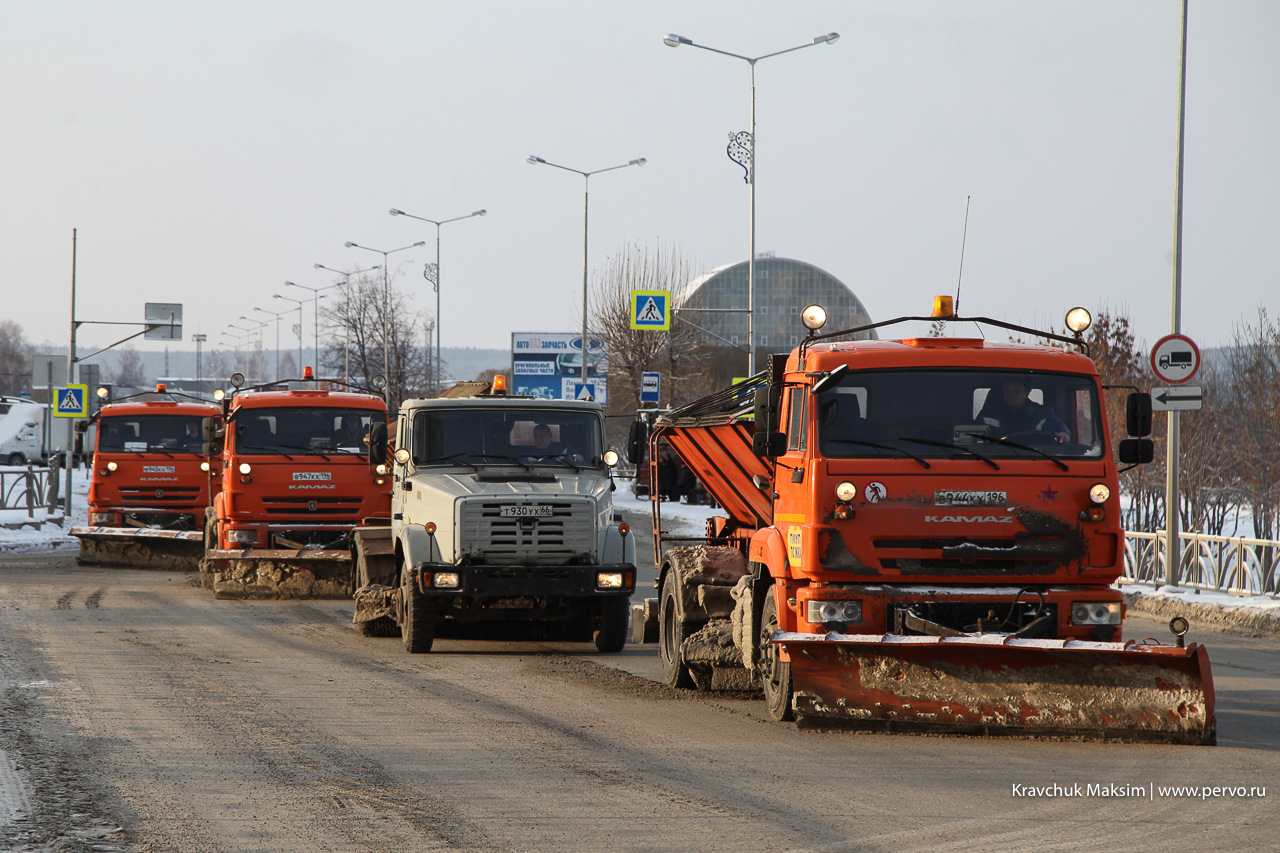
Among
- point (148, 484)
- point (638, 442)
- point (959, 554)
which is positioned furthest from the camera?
point (148, 484)

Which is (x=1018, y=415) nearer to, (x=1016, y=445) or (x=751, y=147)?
(x=1016, y=445)

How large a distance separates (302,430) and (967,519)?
1157 centimetres

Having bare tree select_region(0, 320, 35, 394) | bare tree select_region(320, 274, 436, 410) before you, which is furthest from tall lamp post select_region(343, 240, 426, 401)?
bare tree select_region(0, 320, 35, 394)

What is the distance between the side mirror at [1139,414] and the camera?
894 cm

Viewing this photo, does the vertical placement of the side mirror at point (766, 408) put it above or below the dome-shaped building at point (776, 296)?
below

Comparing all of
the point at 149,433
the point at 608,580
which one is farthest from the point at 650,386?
the point at 608,580

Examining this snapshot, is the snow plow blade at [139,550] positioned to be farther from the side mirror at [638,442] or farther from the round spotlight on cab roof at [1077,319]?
the round spotlight on cab roof at [1077,319]

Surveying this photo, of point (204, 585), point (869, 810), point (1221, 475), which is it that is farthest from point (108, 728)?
point (1221, 475)

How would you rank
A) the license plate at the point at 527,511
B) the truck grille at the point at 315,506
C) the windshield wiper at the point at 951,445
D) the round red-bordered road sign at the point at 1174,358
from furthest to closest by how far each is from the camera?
the truck grille at the point at 315,506 < the round red-bordered road sign at the point at 1174,358 < the license plate at the point at 527,511 < the windshield wiper at the point at 951,445

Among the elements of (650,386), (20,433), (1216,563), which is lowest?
(1216,563)

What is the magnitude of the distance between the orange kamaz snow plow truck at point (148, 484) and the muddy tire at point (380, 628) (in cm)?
875

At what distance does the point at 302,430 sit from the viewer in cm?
1806

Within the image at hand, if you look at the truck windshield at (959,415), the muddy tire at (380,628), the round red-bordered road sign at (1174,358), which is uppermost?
the round red-bordered road sign at (1174,358)

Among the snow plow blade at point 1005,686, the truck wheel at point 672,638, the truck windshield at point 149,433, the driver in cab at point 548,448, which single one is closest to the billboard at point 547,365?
the truck windshield at point 149,433
